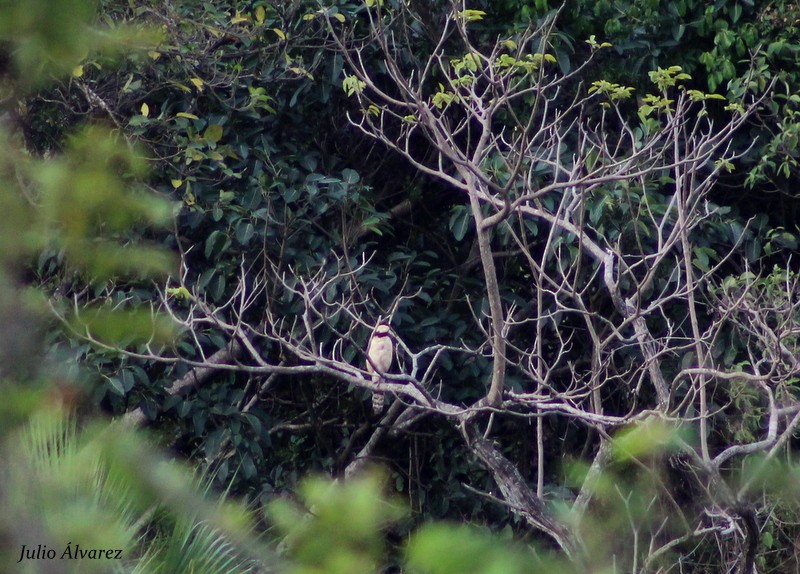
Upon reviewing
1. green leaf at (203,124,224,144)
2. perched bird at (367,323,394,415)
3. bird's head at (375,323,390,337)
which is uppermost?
green leaf at (203,124,224,144)

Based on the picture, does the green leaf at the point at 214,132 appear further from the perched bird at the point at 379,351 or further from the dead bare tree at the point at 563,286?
the perched bird at the point at 379,351

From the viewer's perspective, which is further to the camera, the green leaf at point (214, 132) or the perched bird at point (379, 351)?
the green leaf at point (214, 132)

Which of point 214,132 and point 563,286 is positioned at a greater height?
point 214,132

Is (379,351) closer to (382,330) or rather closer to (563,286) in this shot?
(382,330)

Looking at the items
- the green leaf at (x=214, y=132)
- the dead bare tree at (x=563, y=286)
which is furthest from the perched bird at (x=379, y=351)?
the green leaf at (x=214, y=132)

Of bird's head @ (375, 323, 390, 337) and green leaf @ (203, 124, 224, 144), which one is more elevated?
green leaf @ (203, 124, 224, 144)

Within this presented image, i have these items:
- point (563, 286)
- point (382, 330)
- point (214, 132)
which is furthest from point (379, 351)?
point (214, 132)

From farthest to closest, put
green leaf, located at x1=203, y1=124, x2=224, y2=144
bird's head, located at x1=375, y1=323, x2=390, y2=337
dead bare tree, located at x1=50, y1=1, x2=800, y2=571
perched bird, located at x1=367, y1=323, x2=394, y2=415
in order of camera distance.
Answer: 1. green leaf, located at x1=203, y1=124, x2=224, y2=144
2. perched bird, located at x1=367, y1=323, x2=394, y2=415
3. bird's head, located at x1=375, y1=323, x2=390, y2=337
4. dead bare tree, located at x1=50, y1=1, x2=800, y2=571

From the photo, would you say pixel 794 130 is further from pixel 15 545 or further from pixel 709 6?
pixel 15 545

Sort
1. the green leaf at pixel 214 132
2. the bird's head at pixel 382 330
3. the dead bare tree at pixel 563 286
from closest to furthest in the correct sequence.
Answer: the dead bare tree at pixel 563 286 → the bird's head at pixel 382 330 → the green leaf at pixel 214 132

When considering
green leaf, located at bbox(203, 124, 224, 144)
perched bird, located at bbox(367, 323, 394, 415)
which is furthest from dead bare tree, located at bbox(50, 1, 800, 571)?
green leaf, located at bbox(203, 124, 224, 144)

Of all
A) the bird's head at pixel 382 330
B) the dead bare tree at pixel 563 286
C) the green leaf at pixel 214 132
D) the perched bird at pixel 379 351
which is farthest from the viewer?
the green leaf at pixel 214 132

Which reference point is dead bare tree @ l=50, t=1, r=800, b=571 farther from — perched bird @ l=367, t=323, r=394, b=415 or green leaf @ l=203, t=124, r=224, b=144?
green leaf @ l=203, t=124, r=224, b=144

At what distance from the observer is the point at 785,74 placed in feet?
17.5
